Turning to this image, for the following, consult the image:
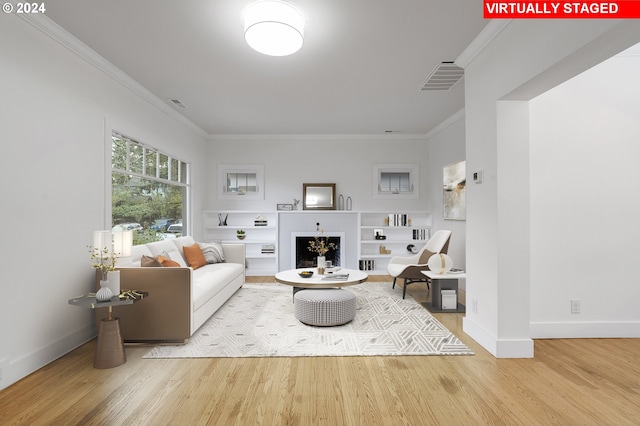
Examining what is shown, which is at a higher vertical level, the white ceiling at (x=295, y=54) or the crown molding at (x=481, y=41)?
the white ceiling at (x=295, y=54)

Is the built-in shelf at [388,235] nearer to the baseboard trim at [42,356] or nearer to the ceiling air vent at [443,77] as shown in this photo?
the ceiling air vent at [443,77]

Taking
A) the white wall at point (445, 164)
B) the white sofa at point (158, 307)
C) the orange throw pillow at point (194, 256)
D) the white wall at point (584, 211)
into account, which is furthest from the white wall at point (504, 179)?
the orange throw pillow at point (194, 256)

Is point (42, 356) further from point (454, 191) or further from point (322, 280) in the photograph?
point (454, 191)

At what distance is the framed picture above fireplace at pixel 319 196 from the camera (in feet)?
22.6

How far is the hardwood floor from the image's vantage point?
2.08 m

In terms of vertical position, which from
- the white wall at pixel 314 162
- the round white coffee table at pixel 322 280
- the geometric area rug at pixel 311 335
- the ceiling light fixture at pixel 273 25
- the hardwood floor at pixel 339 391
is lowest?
the hardwood floor at pixel 339 391

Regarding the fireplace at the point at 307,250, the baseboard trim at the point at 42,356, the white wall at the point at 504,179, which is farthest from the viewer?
the fireplace at the point at 307,250

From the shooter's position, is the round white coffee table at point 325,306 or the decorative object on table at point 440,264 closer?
the round white coffee table at point 325,306

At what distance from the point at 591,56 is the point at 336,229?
504 cm

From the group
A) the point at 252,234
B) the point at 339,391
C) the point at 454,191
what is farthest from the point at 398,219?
the point at 339,391

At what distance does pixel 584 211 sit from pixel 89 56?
16.7 feet

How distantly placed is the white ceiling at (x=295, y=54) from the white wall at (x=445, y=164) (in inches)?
16.8

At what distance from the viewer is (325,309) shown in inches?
145

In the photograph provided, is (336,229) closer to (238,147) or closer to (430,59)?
(238,147)
